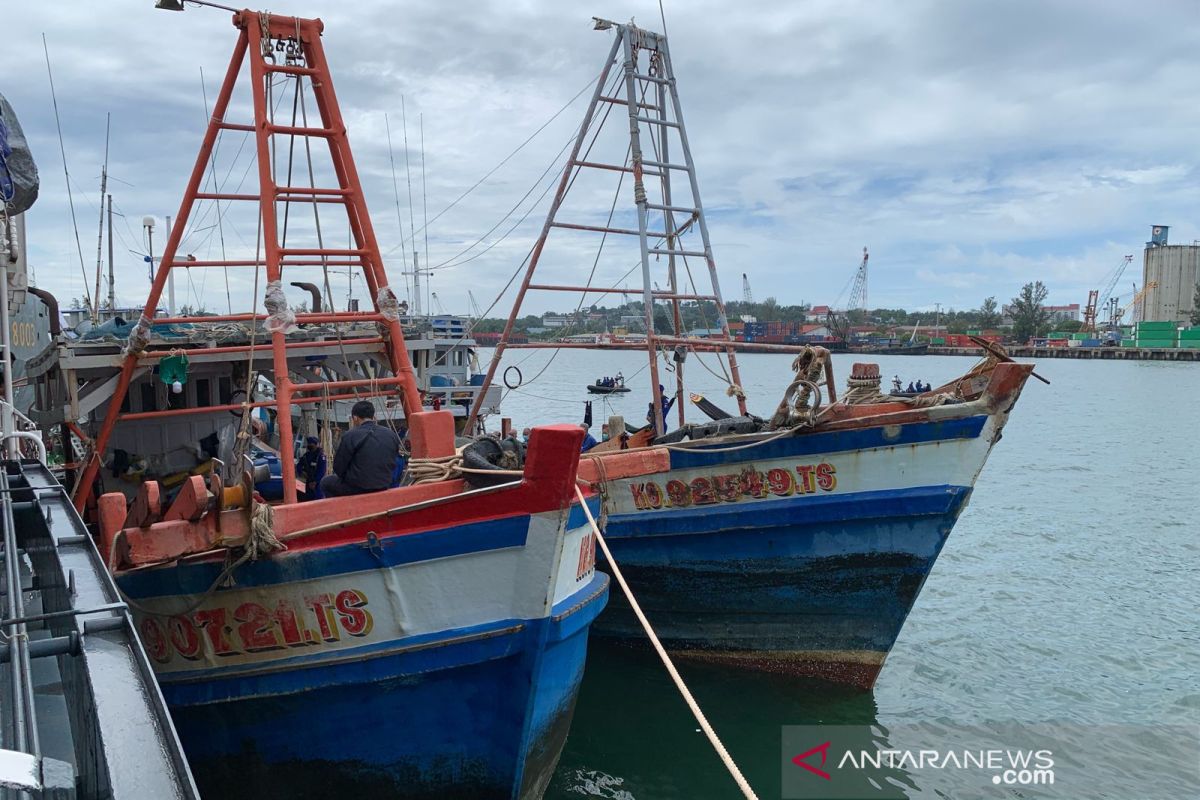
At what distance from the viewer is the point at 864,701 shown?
30.3 ft

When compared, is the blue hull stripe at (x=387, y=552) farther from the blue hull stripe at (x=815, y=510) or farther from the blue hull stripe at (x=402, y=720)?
the blue hull stripe at (x=815, y=510)

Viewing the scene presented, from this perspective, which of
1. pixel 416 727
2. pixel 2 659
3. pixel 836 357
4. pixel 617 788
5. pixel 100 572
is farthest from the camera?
pixel 836 357

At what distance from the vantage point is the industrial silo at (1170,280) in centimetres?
11494

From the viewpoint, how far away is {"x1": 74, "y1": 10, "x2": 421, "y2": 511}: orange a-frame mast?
705 centimetres

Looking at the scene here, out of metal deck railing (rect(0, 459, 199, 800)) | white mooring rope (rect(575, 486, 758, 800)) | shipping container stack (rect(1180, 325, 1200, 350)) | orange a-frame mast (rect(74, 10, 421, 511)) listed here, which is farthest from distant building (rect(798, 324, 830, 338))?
metal deck railing (rect(0, 459, 199, 800))

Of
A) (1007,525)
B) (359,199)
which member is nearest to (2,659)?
(359,199)

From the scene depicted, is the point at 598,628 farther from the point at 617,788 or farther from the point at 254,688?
the point at 254,688

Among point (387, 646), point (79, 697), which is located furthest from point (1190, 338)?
point (79, 697)

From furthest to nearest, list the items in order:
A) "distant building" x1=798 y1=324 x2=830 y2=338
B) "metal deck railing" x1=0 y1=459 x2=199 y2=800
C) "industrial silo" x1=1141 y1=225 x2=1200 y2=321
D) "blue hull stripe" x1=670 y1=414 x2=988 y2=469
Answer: "distant building" x1=798 y1=324 x2=830 y2=338 → "industrial silo" x1=1141 y1=225 x2=1200 y2=321 → "blue hull stripe" x1=670 y1=414 x2=988 y2=469 → "metal deck railing" x1=0 y1=459 x2=199 y2=800

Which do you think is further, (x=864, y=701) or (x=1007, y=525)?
(x=1007, y=525)

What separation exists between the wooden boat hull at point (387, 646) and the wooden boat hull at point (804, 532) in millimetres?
2402

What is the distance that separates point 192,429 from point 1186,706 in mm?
11259

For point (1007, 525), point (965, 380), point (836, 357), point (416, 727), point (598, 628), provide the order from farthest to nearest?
point (836, 357), point (1007, 525), point (598, 628), point (965, 380), point (416, 727)

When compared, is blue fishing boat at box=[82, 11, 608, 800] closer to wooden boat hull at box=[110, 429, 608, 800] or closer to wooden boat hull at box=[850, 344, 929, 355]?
wooden boat hull at box=[110, 429, 608, 800]
